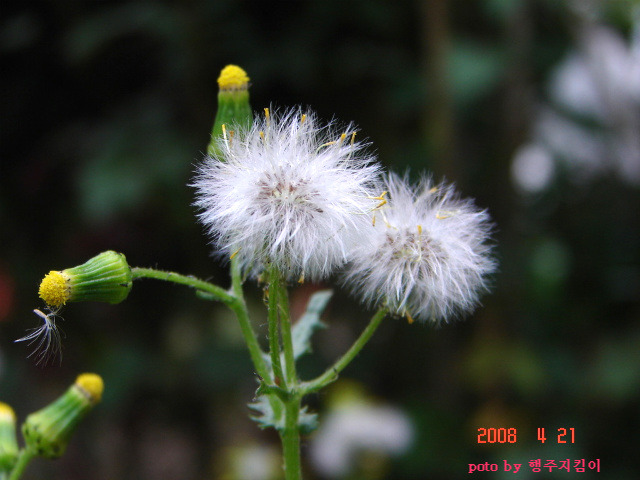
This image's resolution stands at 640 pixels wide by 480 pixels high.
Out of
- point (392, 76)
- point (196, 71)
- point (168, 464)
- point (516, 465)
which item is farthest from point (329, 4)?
point (168, 464)

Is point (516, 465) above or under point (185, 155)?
under

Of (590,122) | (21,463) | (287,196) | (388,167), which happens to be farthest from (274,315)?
(590,122)

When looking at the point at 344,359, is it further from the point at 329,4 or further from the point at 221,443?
the point at 221,443

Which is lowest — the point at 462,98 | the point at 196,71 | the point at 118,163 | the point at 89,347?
the point at 89,347

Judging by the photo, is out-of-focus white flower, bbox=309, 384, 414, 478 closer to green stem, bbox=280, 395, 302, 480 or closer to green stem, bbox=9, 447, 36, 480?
green stem, bbox=9, 447, 36, 480

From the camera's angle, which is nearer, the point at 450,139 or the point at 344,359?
the point at 344,359

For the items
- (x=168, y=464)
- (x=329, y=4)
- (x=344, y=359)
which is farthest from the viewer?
(x=168, y=464)

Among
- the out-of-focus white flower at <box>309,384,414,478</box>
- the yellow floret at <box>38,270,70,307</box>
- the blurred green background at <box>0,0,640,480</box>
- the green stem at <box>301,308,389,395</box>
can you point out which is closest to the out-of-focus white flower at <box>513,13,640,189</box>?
the blurred green background at <box>0,0,640,480</box>

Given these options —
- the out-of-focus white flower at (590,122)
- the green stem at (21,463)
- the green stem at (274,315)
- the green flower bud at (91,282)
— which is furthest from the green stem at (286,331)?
the out-of-focus white flower at (590,122)
